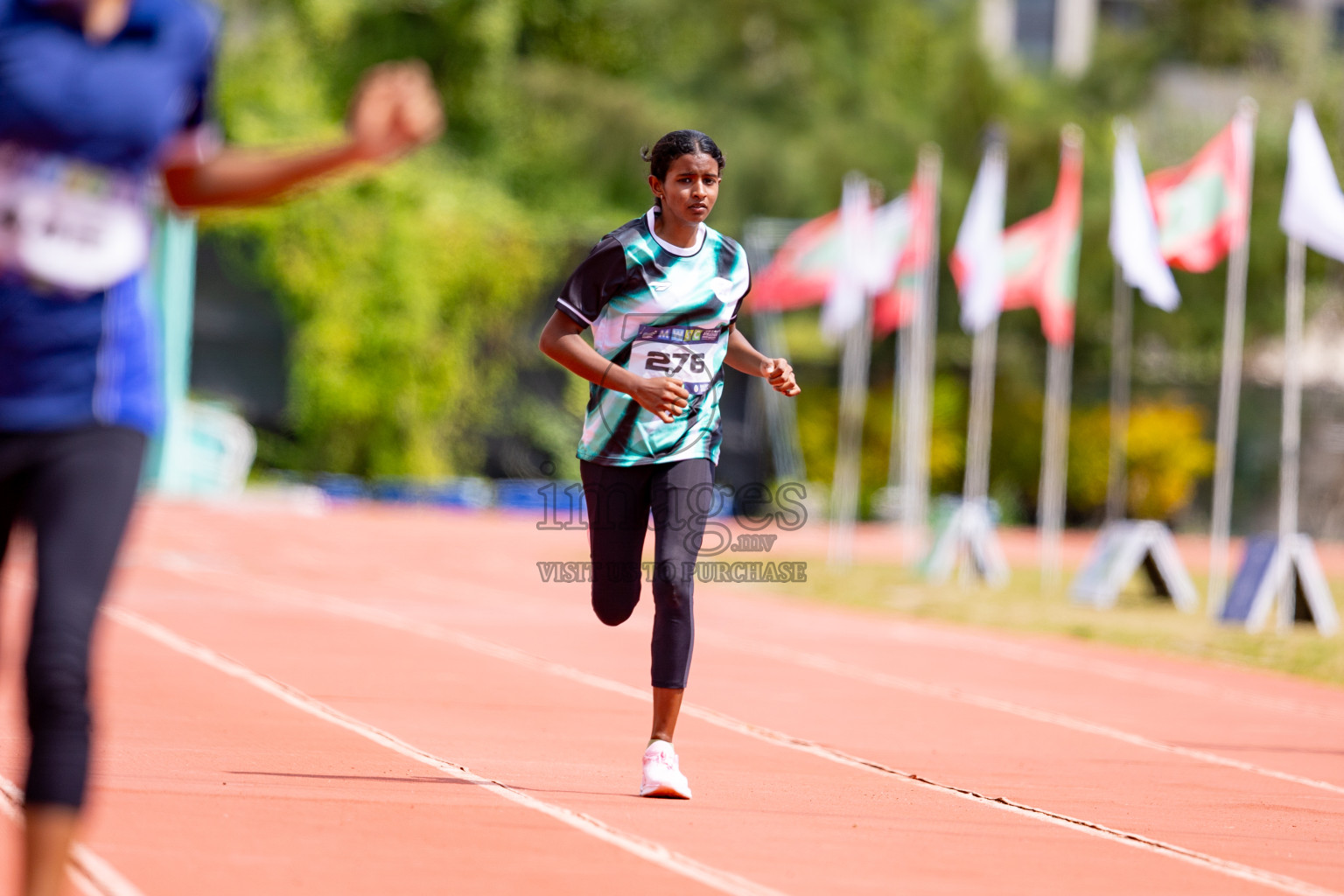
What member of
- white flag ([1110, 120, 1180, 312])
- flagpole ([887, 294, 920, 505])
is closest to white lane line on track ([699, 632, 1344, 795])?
white flag ([1110, 120, 1180, 312])

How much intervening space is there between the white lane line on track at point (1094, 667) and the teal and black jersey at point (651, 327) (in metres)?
4.88

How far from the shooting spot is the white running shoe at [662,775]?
18.5 feet

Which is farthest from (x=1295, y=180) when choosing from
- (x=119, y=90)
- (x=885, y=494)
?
(x=885, y=494)

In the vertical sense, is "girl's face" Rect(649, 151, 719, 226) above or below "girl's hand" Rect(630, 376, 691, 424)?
above

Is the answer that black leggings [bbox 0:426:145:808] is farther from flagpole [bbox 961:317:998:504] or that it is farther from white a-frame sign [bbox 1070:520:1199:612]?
flagpole [bbox 961:317:998:504]

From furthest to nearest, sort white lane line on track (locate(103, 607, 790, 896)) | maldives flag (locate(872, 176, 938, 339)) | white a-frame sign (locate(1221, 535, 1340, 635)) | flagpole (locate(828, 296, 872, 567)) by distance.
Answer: flagpole (locate(828, 296, 872, 567)) → maldives flag (locate(872, 176, 938, 339)) → white a-frame sign (locate(1221, 535, 1340, 635)) → white lane line on track (locate(103, 607, 790, 896))

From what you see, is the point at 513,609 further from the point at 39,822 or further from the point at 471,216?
the point at 471,216

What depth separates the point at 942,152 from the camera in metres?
33.3

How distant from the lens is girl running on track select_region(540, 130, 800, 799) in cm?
573

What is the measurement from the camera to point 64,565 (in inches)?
131

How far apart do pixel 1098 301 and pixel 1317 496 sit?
4.84 metres

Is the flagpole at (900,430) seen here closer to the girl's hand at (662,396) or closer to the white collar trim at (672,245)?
the white collar trim at (672,245)

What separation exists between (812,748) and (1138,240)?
10.0 meters

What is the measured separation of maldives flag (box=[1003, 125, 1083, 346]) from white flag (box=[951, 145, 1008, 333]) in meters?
0.46
